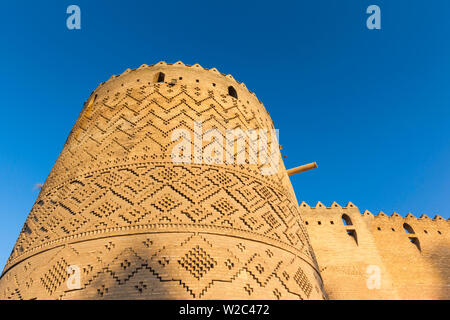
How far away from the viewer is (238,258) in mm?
3258

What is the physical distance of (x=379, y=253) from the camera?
739 centimetres

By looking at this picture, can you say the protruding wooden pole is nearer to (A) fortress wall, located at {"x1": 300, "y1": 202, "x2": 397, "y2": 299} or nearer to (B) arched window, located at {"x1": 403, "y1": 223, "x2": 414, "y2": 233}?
(A) fortress wall, located at {"x1": 300, "y1": 202, "x2": 397, "y2": 299}

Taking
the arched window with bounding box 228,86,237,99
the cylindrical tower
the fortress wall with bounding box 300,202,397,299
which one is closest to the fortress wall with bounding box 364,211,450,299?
the fortress wall with bounding box 300,202,397,299

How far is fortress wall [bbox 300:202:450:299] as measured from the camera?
21.8ft

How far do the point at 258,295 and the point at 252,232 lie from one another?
74 centimetres

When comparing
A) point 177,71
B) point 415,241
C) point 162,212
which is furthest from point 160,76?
point 415,241

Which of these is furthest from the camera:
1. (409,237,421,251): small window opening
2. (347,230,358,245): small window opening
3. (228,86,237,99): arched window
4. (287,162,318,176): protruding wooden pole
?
(287,162,318,176): protruding wooden pole

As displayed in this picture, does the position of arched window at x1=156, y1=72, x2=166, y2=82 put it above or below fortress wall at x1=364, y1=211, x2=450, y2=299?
above

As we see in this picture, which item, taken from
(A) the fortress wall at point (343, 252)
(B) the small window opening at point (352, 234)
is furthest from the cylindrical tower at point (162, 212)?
(B) the small window opening at point (352, 234)

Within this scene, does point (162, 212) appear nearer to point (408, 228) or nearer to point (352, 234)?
point (352, 234)

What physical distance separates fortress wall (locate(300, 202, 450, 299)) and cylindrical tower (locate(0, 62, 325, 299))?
9.11 ft

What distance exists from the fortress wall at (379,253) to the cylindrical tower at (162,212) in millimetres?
2778
